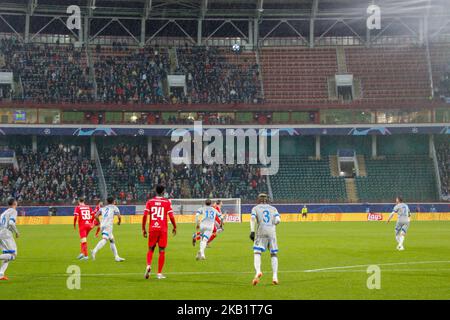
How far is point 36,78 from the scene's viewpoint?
7431cm

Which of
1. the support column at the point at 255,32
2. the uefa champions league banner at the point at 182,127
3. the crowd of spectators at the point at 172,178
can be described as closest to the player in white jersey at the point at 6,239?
the crowd of spectators at the point at 172,178

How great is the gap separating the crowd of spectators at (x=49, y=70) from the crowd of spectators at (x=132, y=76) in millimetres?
1605

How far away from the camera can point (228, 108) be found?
73.9 meters

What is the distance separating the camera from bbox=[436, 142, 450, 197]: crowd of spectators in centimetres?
7131

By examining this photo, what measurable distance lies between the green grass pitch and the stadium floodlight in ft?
87.7

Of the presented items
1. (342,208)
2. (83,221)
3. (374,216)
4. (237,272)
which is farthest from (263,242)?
(374,216)

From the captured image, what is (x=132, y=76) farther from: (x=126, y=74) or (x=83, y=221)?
(x=83, y=221)

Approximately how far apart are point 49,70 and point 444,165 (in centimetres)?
4056

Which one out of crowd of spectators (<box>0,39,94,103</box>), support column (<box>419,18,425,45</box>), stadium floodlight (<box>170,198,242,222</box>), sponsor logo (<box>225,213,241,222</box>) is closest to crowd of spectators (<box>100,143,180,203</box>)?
stadium floodlight (<box>170,198,242,222</box>)

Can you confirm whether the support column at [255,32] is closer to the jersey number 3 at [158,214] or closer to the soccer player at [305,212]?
the soccer player at [305,212]

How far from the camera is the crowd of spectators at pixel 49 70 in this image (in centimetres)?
7294

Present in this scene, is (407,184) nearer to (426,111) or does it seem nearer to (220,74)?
(426,111)

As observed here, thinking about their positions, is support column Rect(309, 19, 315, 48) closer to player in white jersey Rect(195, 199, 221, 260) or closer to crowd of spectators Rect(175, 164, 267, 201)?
crowd of spectators Rect(175, 164, 267, 201)
